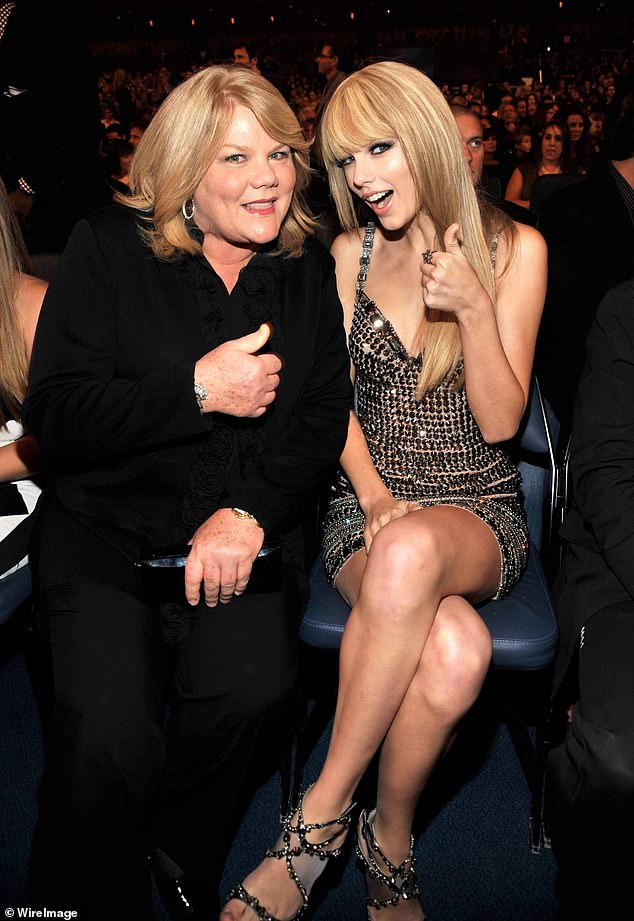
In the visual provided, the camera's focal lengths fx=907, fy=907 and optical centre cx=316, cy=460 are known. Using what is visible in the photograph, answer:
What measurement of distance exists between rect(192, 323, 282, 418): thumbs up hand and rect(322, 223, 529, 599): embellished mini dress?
1.39 feet

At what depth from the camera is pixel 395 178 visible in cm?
202

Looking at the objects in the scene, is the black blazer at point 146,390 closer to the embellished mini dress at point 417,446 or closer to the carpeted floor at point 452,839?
the embellished mini dress at point 417,446

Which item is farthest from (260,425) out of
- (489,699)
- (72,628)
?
(489,699)

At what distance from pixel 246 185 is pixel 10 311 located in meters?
0.67

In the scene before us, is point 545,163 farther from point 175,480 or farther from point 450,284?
point 175,480

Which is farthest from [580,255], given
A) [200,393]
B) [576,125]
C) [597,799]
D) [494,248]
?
[576,125]

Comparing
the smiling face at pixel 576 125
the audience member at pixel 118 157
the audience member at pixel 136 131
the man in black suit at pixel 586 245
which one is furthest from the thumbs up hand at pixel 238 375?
the smiling face at pixel 576 125

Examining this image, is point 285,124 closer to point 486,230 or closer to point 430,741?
point 486,230

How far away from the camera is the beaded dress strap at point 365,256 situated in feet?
7.36

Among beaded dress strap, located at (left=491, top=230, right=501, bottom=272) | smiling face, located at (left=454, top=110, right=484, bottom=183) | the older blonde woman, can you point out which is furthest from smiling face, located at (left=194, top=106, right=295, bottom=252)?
smiling face, located at (left=454, top=110, right=484, bottom=183)

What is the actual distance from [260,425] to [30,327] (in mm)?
639

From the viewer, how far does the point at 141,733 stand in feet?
5.47

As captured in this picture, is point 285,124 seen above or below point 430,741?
above

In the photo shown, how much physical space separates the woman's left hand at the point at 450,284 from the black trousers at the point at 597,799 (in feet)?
2.57
